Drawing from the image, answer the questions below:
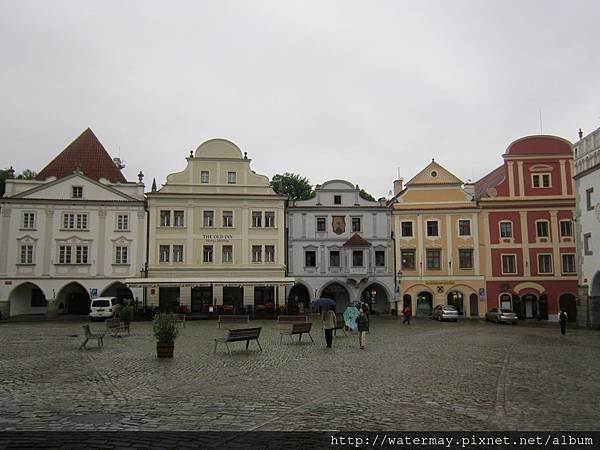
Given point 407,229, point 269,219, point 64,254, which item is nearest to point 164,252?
point 64,254

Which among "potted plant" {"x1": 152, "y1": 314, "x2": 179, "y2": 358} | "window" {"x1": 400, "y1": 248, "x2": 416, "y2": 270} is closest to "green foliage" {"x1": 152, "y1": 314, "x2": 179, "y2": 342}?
"potted plant" {"x1": 152, "y1": 314, "x2": 179, "y2": 358}

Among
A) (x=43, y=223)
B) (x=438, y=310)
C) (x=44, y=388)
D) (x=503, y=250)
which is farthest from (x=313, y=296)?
(x=44, y=388)

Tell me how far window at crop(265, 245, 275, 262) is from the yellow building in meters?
10.6

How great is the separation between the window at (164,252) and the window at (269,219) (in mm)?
8346

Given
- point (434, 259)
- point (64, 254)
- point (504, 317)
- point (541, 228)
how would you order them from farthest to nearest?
point (434, 259), point (541, 228), point (64, 254), point (504, 317)

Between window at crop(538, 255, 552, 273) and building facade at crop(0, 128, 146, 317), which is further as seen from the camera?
window at crop(538, 255, 552, 273)

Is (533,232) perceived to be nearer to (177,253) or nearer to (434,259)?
(434,259)

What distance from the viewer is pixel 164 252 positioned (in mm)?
42281

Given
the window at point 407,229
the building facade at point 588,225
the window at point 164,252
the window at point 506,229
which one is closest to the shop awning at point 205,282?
the window at point 164,252

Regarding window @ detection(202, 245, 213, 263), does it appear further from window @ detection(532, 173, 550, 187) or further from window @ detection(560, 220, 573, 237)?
window @ detection(560, 220, 573, 237)

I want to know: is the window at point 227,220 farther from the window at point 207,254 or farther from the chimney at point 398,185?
the chimney at point 398,185

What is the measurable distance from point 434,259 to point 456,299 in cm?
389

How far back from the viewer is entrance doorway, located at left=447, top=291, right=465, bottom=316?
146 feet

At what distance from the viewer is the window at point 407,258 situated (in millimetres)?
44594
